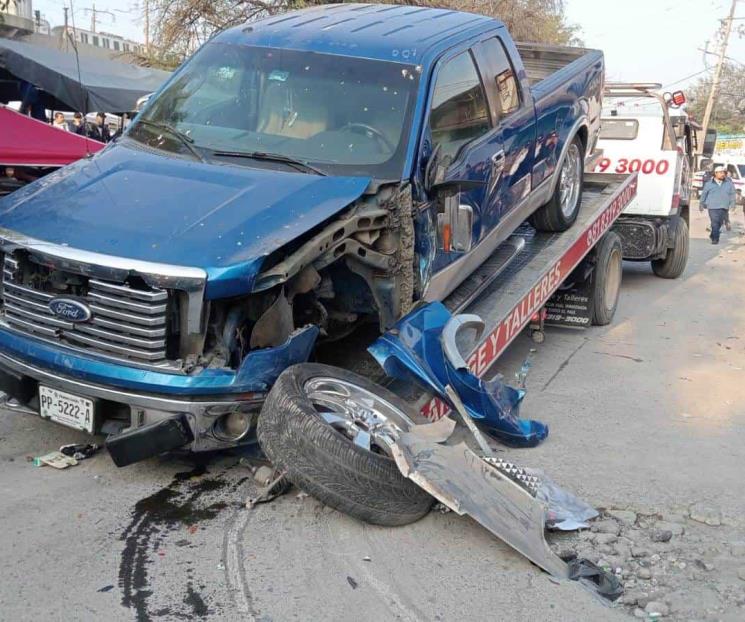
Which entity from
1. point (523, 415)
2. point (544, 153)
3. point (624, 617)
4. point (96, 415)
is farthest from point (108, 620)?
point (544, 153)

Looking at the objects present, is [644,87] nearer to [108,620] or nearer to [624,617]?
[624,617]

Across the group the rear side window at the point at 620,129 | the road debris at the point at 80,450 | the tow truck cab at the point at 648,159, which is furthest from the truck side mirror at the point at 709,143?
the road debris at the point at 80,450

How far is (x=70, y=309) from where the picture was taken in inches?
165

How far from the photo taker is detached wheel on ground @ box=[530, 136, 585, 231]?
7.44 meters

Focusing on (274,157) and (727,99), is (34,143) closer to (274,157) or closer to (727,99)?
(274,157)

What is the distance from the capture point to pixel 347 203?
14.7 ft

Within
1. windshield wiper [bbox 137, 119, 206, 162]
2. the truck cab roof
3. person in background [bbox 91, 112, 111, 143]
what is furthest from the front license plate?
person in background [bbox 91, 112, 111, 143]

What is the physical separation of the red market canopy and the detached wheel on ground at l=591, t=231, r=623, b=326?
4976mm

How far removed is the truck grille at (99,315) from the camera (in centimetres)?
404

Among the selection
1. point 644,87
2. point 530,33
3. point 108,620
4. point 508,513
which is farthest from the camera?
point 530,33

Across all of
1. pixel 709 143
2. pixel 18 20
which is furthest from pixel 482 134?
pixel 18 20

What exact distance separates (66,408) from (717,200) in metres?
16.6

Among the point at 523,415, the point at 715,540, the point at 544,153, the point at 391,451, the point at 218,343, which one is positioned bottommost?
the point at 523,415

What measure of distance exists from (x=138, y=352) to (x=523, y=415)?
9.33ft
